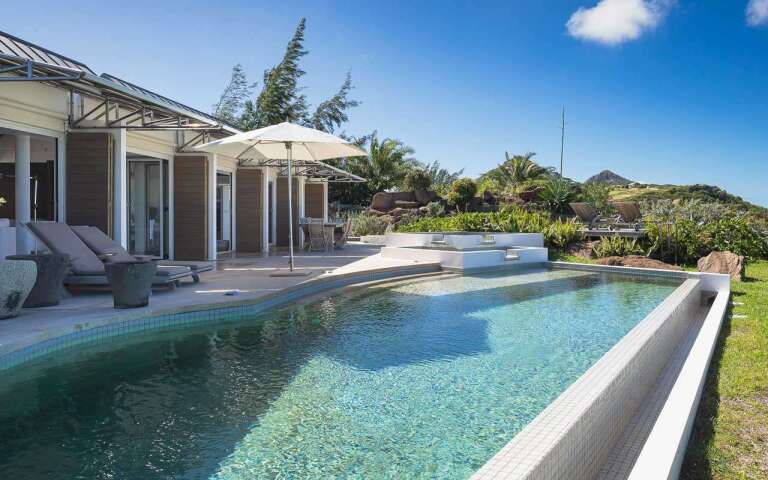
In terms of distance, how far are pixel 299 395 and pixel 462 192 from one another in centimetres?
Result: 2096

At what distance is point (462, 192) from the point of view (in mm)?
24359

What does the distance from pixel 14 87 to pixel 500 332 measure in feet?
24.1

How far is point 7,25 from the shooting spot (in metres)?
19.2

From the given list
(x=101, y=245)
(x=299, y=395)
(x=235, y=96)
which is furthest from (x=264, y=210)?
(x=235, y=96)

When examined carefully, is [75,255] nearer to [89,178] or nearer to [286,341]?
[89,178]

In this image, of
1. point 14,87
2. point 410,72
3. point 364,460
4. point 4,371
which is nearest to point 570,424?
point 364,460

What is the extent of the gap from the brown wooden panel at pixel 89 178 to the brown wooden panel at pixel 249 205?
601 cm

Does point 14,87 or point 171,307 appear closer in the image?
point 171,307

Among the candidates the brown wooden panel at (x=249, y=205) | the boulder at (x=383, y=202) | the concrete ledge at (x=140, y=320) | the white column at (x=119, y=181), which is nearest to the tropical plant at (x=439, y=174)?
the boulder at (x=383, y=202)

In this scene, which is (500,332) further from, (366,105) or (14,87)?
(366,105)

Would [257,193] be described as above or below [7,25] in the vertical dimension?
below

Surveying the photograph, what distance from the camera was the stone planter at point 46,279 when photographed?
6191 millimetres

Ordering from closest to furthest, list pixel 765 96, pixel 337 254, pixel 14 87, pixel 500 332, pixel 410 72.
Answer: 1. pixel 500 332
2. pixel 14 87
3. pixel 337 254
4. pixel 410 72
5. pixel 765 96

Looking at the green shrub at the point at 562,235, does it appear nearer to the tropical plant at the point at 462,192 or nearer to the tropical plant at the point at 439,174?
the tropical plant at the point at 462,192
